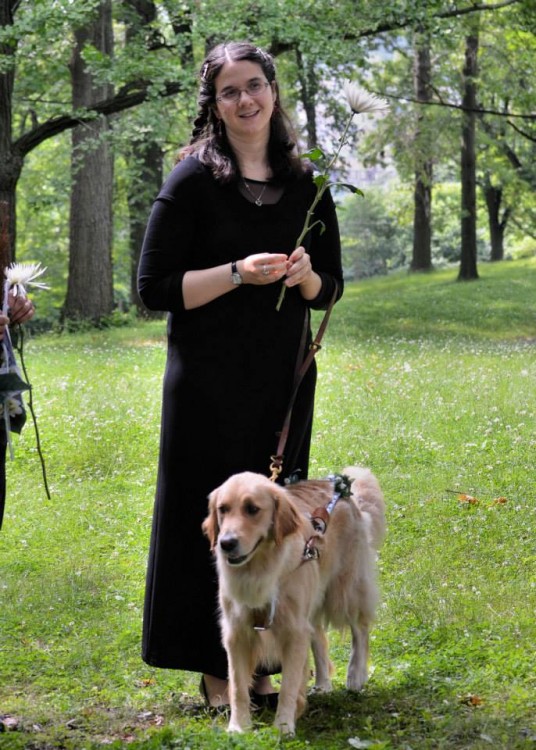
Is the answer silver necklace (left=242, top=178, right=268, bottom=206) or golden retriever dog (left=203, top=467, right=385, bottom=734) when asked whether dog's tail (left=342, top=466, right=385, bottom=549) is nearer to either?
golden retriever dog (left=203, top=467, right=385, bottom=734)

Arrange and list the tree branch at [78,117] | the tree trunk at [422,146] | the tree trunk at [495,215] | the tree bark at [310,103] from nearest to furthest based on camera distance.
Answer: the tree branch at [78,117] < the tree bark at [310,103] < the tree trunk at [422,146] < the tree trunk at [495,215]

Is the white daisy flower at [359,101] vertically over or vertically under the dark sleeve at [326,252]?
over

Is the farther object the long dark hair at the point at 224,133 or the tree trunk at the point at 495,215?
the tree trunk at the point at 495,215

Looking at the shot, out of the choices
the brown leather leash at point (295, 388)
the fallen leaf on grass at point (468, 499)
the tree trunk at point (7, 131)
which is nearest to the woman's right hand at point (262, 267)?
the brown leather leash at point (295, 388)

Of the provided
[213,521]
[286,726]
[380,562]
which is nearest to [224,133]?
[213,521]

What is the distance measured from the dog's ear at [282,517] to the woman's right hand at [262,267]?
85cm

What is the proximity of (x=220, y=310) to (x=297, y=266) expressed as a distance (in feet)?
1.35

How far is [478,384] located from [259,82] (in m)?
9.15

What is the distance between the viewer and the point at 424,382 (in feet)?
44.0

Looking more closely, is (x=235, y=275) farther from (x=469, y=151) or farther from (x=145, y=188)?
(x=469, y=151)

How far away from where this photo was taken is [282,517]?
426 cm

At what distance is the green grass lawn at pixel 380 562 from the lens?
4.74 m

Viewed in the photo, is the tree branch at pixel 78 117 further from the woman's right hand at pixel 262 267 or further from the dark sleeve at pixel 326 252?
the woman's right hand at pixel 262 267

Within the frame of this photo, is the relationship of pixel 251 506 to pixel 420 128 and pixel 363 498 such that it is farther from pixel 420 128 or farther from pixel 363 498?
pixel 420 128
